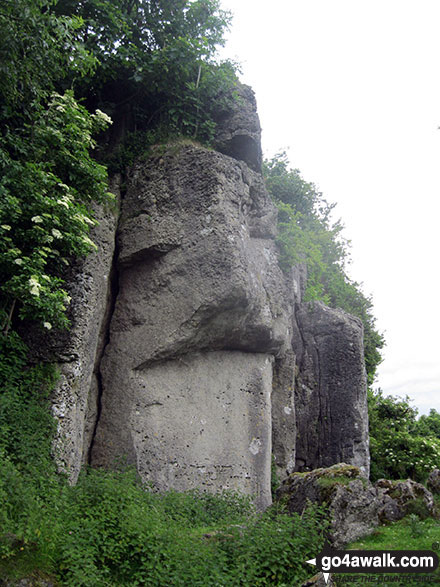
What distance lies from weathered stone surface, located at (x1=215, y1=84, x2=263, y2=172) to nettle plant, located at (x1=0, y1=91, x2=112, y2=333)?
4.90 metres

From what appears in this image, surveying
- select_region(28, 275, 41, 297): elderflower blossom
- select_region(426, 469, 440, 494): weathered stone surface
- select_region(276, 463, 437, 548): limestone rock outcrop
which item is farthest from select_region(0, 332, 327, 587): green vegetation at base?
select_region(426, 469, 440, 494): weathered stone surface

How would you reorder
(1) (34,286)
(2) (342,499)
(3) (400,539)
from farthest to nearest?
1. (2) (342,499)
2. (3) (400,539)
3. (1) (34,286)

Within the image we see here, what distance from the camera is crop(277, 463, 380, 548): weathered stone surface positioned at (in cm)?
857

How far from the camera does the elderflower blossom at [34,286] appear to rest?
788 centimetres

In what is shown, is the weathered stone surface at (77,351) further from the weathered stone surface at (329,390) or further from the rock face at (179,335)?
the weathered stone surface at (329,390)

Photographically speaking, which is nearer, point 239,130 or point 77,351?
point 77,351

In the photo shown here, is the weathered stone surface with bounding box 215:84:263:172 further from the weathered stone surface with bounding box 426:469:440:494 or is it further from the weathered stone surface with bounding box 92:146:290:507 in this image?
the weathered stone surface with bounding box 426:469:440:494

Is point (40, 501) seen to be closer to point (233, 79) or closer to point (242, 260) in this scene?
point (242, 260)

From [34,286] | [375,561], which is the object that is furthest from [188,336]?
[375,561]

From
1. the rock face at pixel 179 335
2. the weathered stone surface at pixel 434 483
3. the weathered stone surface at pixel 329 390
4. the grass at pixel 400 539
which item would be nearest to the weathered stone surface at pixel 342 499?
the grass at pixel 400 539

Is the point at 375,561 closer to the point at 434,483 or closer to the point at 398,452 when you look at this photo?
the point at 434,483

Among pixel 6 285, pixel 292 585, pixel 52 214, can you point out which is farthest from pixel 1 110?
pixel 292 585

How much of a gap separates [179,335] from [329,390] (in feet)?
21.1

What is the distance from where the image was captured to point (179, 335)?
1114 centimetres
